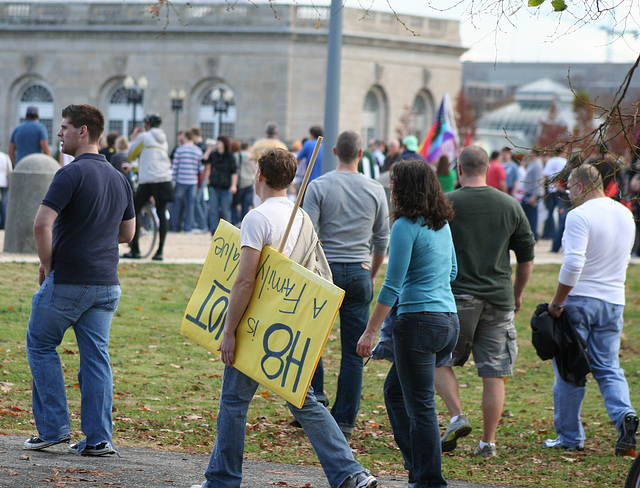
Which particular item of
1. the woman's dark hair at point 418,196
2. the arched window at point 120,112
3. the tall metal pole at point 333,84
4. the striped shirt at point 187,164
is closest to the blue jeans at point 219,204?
the striped shirt at point 187,164

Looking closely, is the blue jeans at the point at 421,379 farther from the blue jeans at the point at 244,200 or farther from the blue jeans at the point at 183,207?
the blue jeans at the point at 183,207

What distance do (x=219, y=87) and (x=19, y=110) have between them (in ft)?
36.6

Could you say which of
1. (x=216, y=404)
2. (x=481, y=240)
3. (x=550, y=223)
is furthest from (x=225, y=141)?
(x=481, y=240)

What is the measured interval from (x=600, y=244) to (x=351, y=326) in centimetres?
186

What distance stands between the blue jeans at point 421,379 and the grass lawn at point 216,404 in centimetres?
90

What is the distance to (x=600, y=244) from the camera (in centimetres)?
698

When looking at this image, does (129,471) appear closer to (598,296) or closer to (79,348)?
(79,348)

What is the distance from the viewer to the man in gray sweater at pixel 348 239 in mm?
7055

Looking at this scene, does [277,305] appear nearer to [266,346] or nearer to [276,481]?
[266,346]

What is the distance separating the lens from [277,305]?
505 cm

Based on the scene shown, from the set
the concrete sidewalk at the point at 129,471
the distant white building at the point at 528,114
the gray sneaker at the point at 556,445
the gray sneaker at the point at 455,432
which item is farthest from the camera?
the distant white building at the point at 528,114

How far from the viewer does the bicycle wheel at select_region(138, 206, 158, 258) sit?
1486cm

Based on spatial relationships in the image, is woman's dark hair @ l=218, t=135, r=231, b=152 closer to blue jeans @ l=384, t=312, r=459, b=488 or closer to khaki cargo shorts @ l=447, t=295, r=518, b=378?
khaki cargo shorts @ l=447, t=295, r=518, b=378

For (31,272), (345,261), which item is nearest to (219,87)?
(31,272)
